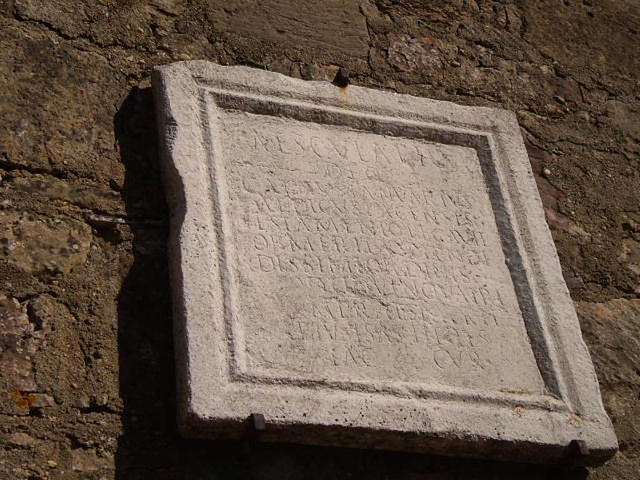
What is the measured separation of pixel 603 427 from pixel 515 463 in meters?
0.26

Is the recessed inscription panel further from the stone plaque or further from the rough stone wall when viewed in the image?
the rough stone wall

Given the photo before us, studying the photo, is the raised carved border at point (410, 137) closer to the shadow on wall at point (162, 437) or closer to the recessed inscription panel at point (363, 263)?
the recessed inscription panel at point (363, 263)

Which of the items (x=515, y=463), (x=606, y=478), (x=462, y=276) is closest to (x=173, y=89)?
(x=462, y=276)

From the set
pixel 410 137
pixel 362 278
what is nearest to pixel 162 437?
pixel 362 278

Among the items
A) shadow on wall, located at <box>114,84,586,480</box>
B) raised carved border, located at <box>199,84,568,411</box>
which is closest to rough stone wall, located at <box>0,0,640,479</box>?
shadow on wall, located at <box>114,84,586,480</box>

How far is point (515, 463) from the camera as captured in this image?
283 centimetres

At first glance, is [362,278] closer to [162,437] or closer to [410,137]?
[410,137]

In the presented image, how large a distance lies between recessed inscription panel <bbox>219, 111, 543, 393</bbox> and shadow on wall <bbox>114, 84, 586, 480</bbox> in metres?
0.19

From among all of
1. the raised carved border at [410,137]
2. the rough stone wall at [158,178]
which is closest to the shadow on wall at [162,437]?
the rough stone wall at [158,178]

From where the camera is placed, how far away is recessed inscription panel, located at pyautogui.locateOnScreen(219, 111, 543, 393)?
2.73 m

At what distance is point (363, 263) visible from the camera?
2924 millimetres

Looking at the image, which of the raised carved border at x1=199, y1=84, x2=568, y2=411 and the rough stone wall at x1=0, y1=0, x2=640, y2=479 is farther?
the raised carved border at x1=199, y1=84, x2=568, y2=411

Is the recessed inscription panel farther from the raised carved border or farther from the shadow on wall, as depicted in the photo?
the shadow on wall

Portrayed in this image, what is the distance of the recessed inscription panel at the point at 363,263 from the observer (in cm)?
273
